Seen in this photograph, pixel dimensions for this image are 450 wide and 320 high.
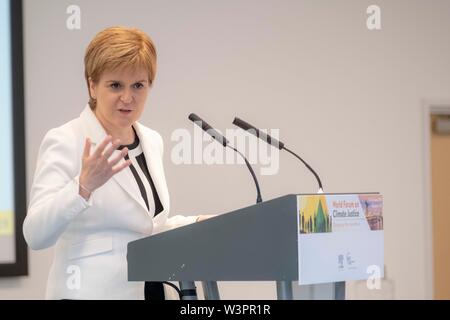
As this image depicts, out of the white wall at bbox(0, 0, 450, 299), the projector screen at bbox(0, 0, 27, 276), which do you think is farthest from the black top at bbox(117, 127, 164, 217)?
the projector screen at bbox(0, 0, 27, 276)

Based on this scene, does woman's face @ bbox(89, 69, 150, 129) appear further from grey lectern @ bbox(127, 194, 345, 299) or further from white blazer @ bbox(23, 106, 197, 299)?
grey lectern @ bbox(127, 194, 345, 299)

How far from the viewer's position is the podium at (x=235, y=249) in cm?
125

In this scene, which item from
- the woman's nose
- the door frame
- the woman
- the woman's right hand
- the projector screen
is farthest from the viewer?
the door frame

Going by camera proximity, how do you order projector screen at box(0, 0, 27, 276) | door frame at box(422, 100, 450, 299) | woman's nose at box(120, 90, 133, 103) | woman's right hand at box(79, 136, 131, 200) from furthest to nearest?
door frame at box(422, 100, 450, 299) → projector screen at box(0, 0, 27, 276) → woman's nose at box(120, 90, 133, 103) → woman's right hand at box(79, 136, 131, 200)

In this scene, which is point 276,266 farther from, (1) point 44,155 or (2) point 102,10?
(2) point 102,10

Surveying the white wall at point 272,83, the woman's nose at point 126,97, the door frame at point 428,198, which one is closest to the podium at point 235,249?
the woman's nose at point 126,97

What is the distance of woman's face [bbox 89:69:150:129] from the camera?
165 centimetres

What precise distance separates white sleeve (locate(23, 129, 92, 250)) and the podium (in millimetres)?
186

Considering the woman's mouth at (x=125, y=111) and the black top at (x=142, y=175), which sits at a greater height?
the woman's mouth at (x=125, y=111)

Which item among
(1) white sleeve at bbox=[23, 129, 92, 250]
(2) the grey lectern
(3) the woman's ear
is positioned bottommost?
(2) the grey lectern

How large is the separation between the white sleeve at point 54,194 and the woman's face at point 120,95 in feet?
0.43

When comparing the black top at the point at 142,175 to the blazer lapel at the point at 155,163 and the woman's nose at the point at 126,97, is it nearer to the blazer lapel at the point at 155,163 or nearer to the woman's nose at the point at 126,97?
the blazer lapel at the point at 155,163

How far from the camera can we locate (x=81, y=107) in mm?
2854
